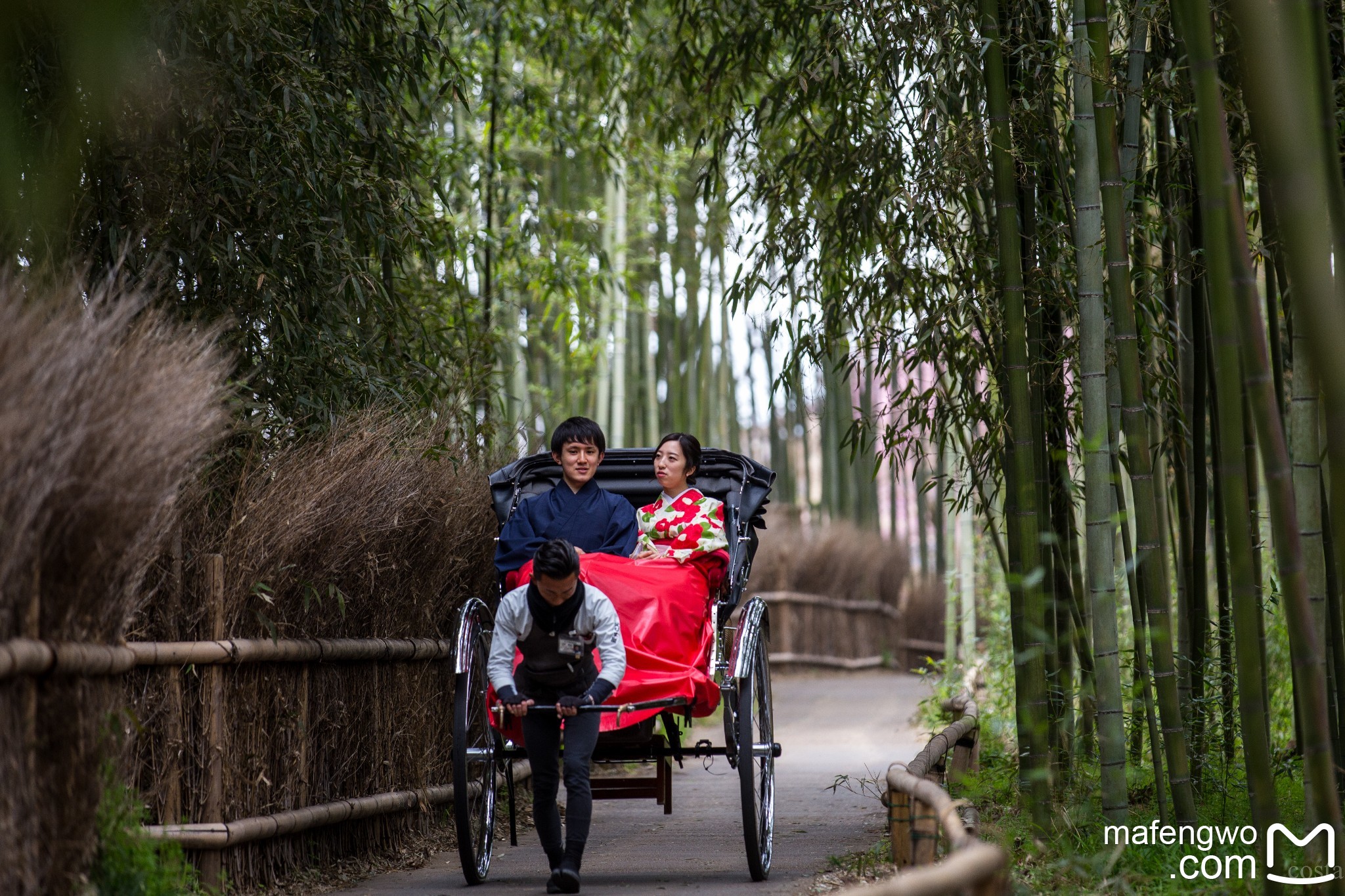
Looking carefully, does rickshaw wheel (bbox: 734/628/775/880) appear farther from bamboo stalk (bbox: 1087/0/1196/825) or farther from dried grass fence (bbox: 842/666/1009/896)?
bamboo stalk (bbox: 1087/0/1196/825)

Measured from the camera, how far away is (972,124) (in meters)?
4.93

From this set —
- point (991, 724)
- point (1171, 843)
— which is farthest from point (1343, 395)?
point (991, 724)

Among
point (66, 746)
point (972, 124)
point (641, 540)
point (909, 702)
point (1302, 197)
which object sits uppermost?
point (972, 124)

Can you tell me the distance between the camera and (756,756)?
464 centimetres

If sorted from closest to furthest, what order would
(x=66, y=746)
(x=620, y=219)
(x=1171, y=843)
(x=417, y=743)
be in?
(x=66, y=746) < (x=1171, y=843) < (x=417, y=743) < (x=620, y=219)

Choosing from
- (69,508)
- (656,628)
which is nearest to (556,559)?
(656,628)

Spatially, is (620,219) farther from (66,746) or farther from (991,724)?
(66,746)

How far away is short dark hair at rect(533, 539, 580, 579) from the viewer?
13.1ft

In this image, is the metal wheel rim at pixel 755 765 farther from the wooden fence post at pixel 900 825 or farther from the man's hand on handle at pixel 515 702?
the man's hand on handle at pixel 515 702

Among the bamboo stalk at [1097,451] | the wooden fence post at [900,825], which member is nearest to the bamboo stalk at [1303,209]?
the bamboo stalk at [1097,451]

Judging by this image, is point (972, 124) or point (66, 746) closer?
point (66, 746)

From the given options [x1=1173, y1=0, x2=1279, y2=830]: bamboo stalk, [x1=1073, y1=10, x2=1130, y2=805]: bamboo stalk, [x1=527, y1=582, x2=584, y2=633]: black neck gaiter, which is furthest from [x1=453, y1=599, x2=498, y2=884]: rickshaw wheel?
[x1=1173, y1=0, x2=1279, y2=830]: bamboo stalk

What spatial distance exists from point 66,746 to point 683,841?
308 cm

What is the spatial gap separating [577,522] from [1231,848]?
2337 mm
